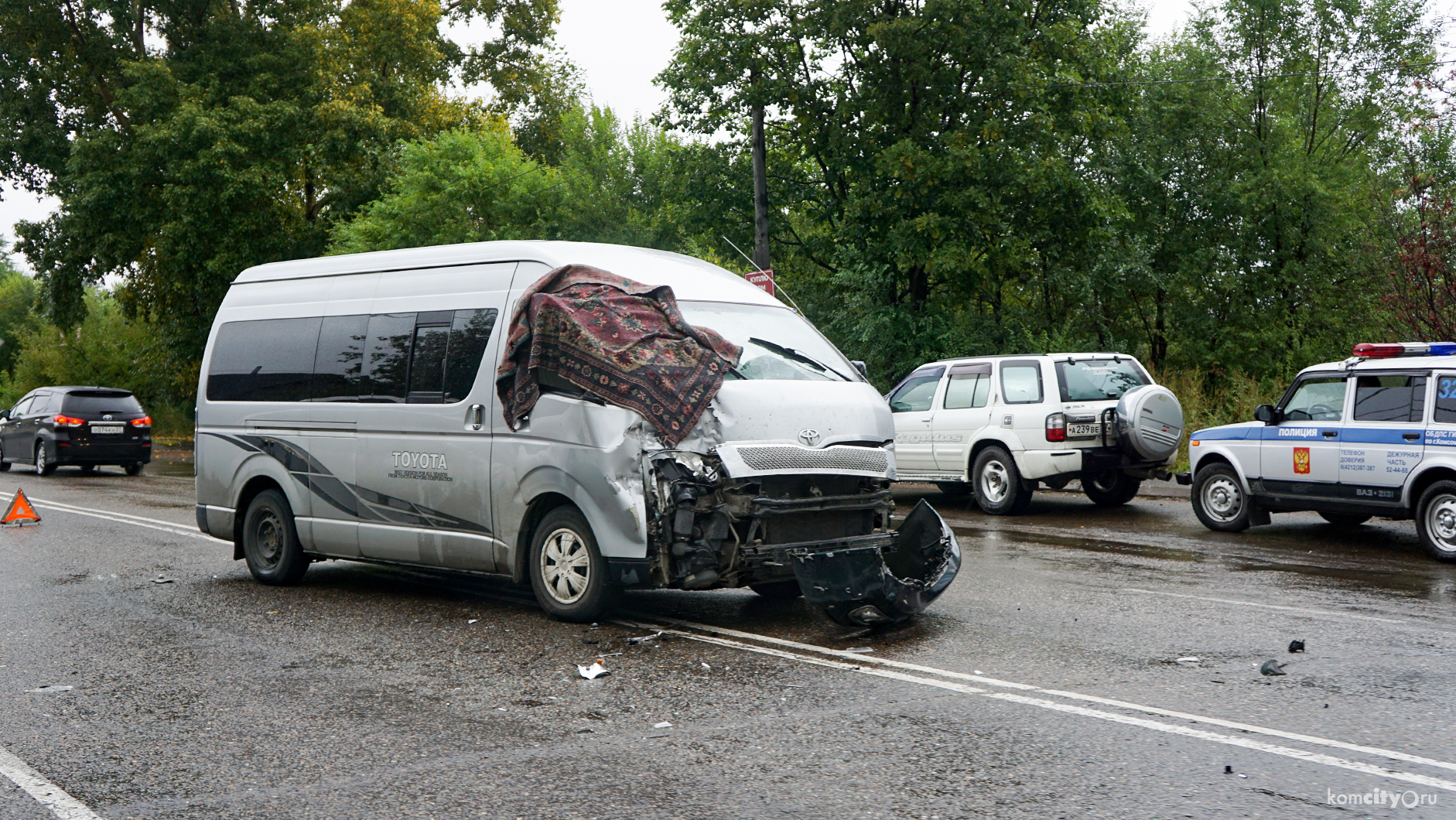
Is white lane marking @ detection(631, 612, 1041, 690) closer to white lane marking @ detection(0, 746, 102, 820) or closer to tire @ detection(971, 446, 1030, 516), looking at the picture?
white lane marking @ detection(0, 746, 102, 820)

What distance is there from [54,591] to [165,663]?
11.4 feet

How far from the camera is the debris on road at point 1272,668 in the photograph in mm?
6047

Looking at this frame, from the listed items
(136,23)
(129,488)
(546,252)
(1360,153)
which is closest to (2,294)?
(136,23)

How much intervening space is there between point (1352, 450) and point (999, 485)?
14.5 ft

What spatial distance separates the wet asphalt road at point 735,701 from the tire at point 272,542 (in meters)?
0.14

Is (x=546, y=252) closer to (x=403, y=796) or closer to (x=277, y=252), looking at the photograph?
(x=403, y=796)

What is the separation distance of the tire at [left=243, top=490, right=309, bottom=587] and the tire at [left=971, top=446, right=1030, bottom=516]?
8324 millimetres

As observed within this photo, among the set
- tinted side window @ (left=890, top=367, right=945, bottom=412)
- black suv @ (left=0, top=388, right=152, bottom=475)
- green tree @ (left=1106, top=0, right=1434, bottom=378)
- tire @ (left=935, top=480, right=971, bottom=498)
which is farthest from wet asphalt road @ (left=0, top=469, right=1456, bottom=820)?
green tree @ (left=1106, top=0, right=1434, bottom=378)

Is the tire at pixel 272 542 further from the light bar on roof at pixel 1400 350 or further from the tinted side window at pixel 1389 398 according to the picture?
the tinted side window at pixel 1389 398

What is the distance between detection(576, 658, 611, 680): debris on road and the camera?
20.3 ft

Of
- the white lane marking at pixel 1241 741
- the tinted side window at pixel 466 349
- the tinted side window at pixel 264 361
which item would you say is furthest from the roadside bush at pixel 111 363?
the white lane marking at pixel 1241 741

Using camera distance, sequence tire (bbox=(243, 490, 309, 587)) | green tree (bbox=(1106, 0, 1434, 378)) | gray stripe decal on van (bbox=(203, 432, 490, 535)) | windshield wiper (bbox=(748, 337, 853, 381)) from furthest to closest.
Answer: green tree (bbox=(1106, 0, 1434, 378)) → tire (bbox=(243, 490, 309, 587)) → gray stripe decal on van (bbox=(203, 432, 490, 535)) → windshield wiper (bbox=(748, 337, 853, 381))

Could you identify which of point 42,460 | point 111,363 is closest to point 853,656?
point 42,460

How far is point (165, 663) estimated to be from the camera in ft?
22.1
